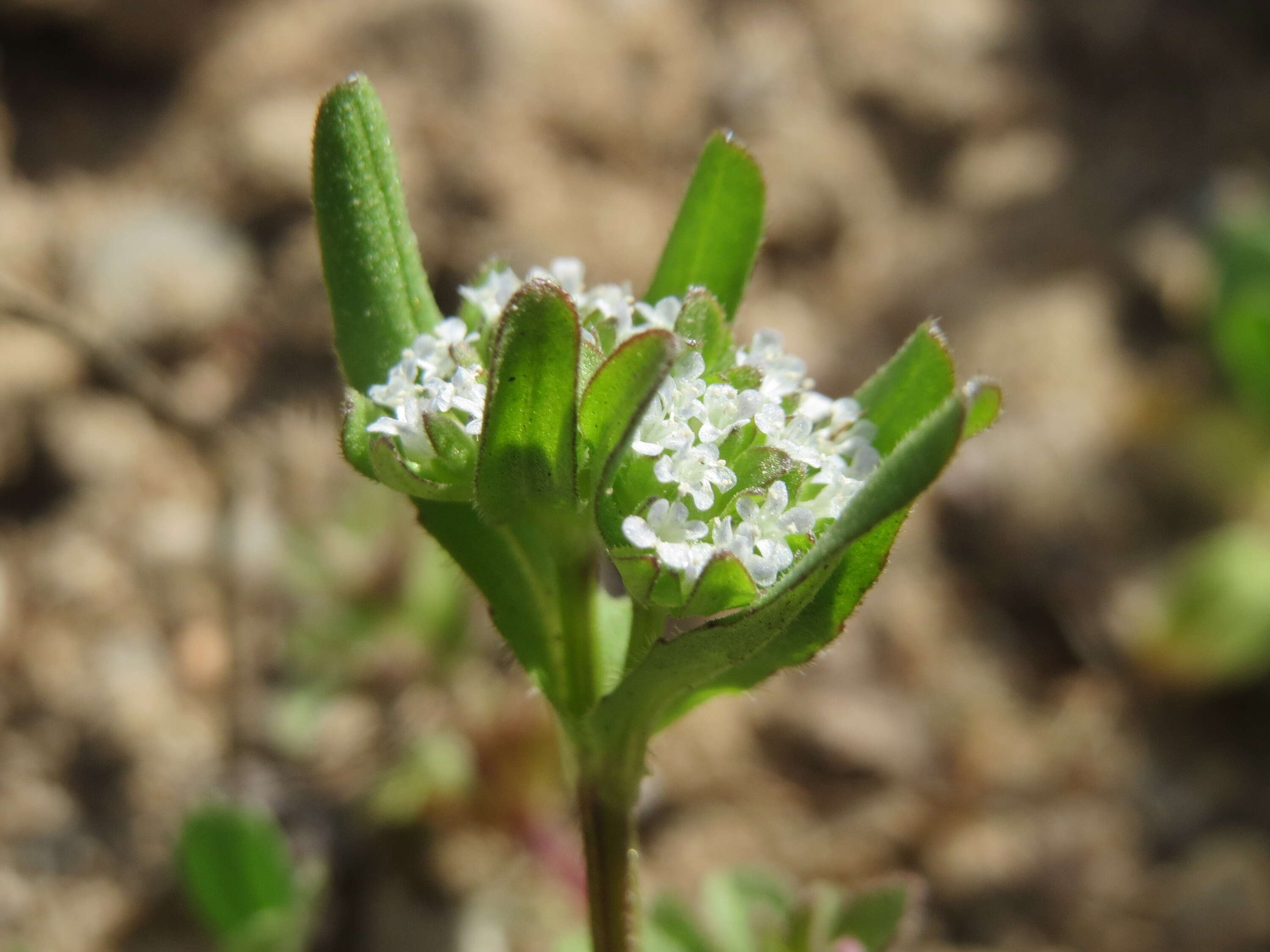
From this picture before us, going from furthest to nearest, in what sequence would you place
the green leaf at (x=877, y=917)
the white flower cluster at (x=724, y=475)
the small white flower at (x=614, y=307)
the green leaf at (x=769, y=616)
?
the green leaf at (x=877, y=917)
the small white flower at (x=614, y=307)
the white flower cluster at (x=724, y=475)
the green leaf at (x=769, y=616)

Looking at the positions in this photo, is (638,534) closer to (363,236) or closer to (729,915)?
(363,236)

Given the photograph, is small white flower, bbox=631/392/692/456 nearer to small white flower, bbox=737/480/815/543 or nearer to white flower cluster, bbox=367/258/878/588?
white flower cluster, bbox=367/258/878/588

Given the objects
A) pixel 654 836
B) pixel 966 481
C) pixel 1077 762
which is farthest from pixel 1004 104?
pixel 654 836

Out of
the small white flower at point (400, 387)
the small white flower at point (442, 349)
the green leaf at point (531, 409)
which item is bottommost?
the green leaf at point (531, 409)

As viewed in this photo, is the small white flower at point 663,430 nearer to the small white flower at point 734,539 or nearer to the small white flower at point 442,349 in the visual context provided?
the small white flower at point 734,539

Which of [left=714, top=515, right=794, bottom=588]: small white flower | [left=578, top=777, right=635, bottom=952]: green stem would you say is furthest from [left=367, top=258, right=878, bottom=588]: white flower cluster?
[left=578, top=777, right=635, bottom=952]: green stem

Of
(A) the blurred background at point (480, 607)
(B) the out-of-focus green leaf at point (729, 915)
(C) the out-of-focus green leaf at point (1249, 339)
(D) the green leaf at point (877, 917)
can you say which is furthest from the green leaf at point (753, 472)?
(C) the out-of-focus green leaf at point (1249, 339)

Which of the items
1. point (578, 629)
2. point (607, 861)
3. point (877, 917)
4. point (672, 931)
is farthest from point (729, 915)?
point (578, 629)
